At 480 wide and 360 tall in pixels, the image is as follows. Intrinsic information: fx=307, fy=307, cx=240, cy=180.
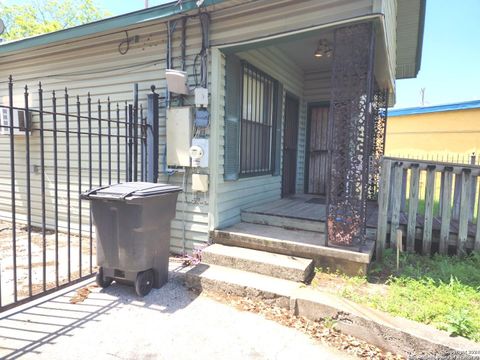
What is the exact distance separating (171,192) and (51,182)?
3485 mm

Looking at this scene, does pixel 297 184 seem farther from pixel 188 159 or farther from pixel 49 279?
pixel 49 279

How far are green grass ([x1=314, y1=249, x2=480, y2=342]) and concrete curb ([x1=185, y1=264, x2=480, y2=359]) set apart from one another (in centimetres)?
13

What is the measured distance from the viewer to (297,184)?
6965 millimetres

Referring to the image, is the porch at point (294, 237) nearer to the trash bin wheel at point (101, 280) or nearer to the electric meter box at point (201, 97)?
the trash bin wheel at point (101, 280)

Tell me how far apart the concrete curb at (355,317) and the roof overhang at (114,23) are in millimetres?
3147

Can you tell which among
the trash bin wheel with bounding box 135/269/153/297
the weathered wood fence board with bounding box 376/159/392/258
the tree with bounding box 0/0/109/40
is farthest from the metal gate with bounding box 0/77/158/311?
the tree with bounding box 0/0/109/40

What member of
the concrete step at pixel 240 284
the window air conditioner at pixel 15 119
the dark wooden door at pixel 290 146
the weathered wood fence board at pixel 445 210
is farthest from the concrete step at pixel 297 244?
the window air conditioner at pixel 15 119

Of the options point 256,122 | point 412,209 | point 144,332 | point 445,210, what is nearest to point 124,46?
point 256,122

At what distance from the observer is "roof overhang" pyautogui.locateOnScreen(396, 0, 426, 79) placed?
559cm

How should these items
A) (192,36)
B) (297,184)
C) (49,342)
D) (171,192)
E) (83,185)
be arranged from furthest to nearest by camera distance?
1. (297,184)
2. (83,185)
3. (192,36)
4. (171,192)
5. (49,342)

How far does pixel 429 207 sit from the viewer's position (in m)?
3.73

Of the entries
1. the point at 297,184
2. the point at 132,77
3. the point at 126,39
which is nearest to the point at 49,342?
the point at 132,77

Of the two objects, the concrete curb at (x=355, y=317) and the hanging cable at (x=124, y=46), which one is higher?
the hanging cable at (x=124, y=46)

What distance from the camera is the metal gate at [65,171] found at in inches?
137
